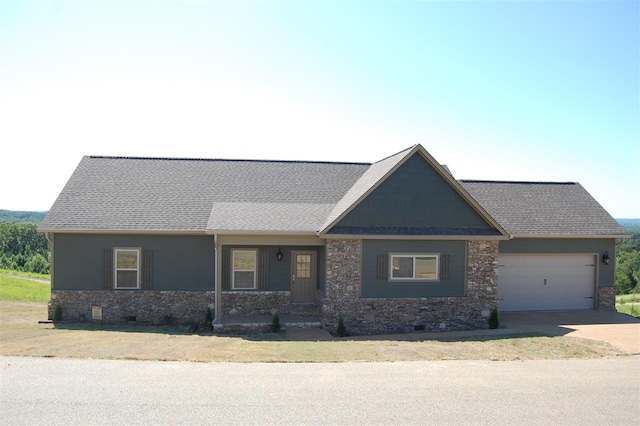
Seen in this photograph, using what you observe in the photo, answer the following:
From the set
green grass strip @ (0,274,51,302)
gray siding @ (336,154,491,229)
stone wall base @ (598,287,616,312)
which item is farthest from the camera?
green grass strip @ (0,274,51,302)

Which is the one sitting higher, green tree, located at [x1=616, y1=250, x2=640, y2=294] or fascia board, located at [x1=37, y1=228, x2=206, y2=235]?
fascia board, located at [x1=37, y1=228, x2=206, y2=235]

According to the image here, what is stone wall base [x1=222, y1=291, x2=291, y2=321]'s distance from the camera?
56.7 ft

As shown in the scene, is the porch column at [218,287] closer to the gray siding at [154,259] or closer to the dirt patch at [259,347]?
the dirt patch at [259,347]

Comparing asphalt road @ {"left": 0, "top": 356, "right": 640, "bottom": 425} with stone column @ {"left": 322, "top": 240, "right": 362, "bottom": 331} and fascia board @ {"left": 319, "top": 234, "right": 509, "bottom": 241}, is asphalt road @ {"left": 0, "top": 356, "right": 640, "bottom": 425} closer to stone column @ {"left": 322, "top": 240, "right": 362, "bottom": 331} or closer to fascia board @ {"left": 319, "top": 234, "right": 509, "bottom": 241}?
stone column @ {"left": 322, "top": 240, "right": 362, "bottom": 331}

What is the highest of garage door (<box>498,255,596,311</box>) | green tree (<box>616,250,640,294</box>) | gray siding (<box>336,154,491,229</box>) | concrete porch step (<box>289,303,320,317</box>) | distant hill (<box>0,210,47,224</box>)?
gray siding (<box>336,154,491,229</box>)

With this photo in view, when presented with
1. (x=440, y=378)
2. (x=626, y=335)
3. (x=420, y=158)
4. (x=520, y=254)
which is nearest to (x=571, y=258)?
(x=520, y=254)

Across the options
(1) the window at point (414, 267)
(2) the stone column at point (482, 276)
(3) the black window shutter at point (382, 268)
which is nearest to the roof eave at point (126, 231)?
(3) the black window shutter at point (382, 268)

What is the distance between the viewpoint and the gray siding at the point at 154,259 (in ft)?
55.5

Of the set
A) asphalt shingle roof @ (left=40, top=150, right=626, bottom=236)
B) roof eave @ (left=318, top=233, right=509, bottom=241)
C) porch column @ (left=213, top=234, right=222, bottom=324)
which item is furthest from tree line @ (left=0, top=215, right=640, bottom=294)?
porch column @ (left=213, top=234, right=222, bottom=324)

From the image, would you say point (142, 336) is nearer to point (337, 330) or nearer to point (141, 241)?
point (141, 241)

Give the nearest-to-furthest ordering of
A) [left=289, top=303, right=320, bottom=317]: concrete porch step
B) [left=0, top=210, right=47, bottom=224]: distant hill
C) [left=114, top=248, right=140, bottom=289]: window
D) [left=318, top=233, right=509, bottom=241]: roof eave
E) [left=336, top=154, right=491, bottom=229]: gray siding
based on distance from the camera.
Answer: [left=318, top=233, right=509, bottom=241]: roof eave, [left=336, top=154, right=491, bottom=229]: gray siding, [left=114, top=248, right=140, bottom=289]: window, [left=289, top=303, right=320, bottom=317]: concrete porch step, [left=0, top=210, right=47, bottom=224]: distant hill

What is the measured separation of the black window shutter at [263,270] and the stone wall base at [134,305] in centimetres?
176

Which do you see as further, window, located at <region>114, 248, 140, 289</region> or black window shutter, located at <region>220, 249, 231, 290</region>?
black window shutter, located at <region>220, 249, 231, 290</region>

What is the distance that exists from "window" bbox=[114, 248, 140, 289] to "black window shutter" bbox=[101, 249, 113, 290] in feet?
0.52
